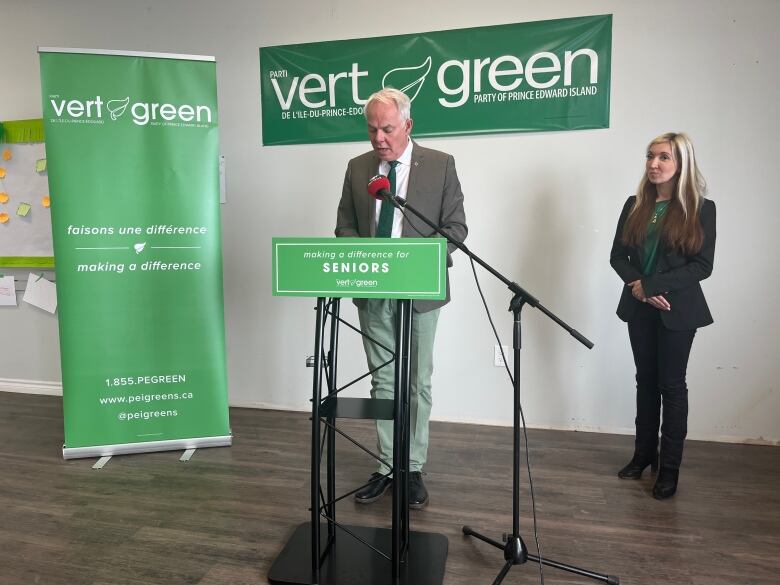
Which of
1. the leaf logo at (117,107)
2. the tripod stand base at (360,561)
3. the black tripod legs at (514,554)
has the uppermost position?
the leaf logo at (117,107)

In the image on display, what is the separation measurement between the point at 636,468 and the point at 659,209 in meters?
1.23

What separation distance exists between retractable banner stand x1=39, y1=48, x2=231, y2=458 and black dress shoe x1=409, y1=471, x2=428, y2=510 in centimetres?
121

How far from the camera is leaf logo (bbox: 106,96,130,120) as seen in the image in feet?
8.87

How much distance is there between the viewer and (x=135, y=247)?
279 cm

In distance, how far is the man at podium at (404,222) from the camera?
7.18 feet

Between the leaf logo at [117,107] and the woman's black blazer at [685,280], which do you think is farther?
the leaf logo at [117,107]

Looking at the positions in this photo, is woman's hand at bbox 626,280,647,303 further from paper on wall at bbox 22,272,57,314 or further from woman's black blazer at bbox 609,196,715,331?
paper on wall at bbox 22,272,57,314

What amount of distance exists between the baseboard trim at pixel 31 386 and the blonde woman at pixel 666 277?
3.90 meters

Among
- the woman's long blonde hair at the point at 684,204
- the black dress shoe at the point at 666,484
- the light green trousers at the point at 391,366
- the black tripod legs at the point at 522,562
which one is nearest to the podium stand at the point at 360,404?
the black tripod legs at the point at 522,562

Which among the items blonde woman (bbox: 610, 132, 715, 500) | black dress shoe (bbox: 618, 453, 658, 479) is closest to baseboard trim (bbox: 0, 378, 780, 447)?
black dress shoe (bbox: 618, 453, 658, 479)

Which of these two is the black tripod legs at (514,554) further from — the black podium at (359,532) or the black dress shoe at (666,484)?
the black dress shoe at (666,484)

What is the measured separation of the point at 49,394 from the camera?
3986mm

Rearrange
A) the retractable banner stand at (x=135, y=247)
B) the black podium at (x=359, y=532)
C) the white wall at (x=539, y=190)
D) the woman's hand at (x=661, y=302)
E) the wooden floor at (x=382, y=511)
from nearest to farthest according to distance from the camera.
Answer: the black podium at (x=359, y=532)
the wooden floor at (x=382, y=511)
the woman's hand at (x=661, y=302)
the retractable banner stand at (x=135, y=247)
the white wall at (x=539, y=190)

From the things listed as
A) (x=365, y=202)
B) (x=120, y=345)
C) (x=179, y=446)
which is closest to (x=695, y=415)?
(x=365, y=202)
